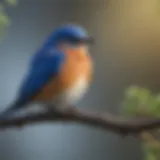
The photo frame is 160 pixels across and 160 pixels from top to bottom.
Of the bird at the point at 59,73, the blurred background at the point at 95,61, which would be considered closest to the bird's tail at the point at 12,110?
the bird at the point at 59,73

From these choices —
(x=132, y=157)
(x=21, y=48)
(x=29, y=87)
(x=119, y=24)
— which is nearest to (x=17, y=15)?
(x=21, y=48)

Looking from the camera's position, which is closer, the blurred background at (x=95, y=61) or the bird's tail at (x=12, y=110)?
the bird's tail at (x=12, y=110)

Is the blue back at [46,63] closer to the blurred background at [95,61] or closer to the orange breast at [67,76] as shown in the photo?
the orange breast at [67,76]

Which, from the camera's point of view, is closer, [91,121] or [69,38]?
[91,121]

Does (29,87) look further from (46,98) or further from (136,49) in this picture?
(136,49)

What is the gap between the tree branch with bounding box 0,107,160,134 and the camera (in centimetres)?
49

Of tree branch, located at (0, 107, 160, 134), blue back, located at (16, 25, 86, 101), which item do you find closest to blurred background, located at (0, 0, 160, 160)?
blue back, located at (16, 25, 86, 101)

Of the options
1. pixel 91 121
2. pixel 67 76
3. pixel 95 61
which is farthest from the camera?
pixel 95 61

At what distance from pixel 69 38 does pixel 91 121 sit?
15 cm

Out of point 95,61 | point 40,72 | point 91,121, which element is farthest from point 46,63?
point 95,61

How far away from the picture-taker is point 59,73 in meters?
0.61

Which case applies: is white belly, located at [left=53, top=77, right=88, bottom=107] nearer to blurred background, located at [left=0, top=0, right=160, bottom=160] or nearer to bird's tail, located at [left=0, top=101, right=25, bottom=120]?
bird's tail, located at [left=0, top=101, right=25, bottom=120]

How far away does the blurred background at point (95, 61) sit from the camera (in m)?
1.12

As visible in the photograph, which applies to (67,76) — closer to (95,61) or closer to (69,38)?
(69,38)
